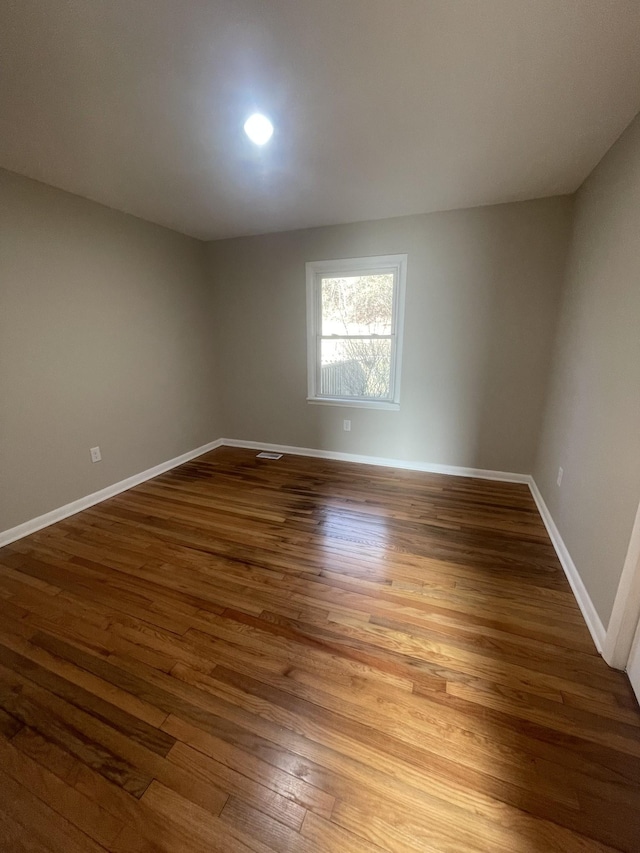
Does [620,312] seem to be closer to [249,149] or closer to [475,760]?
[475,760]

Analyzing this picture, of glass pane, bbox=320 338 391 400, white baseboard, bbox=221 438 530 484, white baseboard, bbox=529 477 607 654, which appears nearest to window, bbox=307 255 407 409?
glass pane, bbox=320 338 391 400

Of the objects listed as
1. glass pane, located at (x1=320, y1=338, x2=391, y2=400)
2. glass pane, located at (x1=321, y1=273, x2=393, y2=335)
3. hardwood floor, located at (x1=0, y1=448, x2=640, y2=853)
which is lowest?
hardwood floor, located at (x1=0, y1=448, x2=640, y2=853)

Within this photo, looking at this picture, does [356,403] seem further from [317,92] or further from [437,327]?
[317,92]

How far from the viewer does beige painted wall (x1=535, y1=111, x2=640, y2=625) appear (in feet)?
4.82

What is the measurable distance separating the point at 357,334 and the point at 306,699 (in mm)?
3022

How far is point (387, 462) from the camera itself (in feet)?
11.8

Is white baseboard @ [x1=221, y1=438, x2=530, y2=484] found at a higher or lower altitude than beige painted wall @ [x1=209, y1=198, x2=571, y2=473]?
lower

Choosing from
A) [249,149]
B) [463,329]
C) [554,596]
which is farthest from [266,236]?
[554,596]

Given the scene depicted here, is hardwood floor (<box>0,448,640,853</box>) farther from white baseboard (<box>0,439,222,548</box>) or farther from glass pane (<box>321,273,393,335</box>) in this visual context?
glass pane (<box>321,273,393,335</box>)

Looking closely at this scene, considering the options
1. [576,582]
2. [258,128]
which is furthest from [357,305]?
[576,582]

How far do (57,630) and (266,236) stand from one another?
3.63 metres

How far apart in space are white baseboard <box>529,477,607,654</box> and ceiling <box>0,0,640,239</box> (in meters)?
2.29

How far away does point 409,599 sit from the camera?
178cm

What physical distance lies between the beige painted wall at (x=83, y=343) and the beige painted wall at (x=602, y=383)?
3.46 meters
